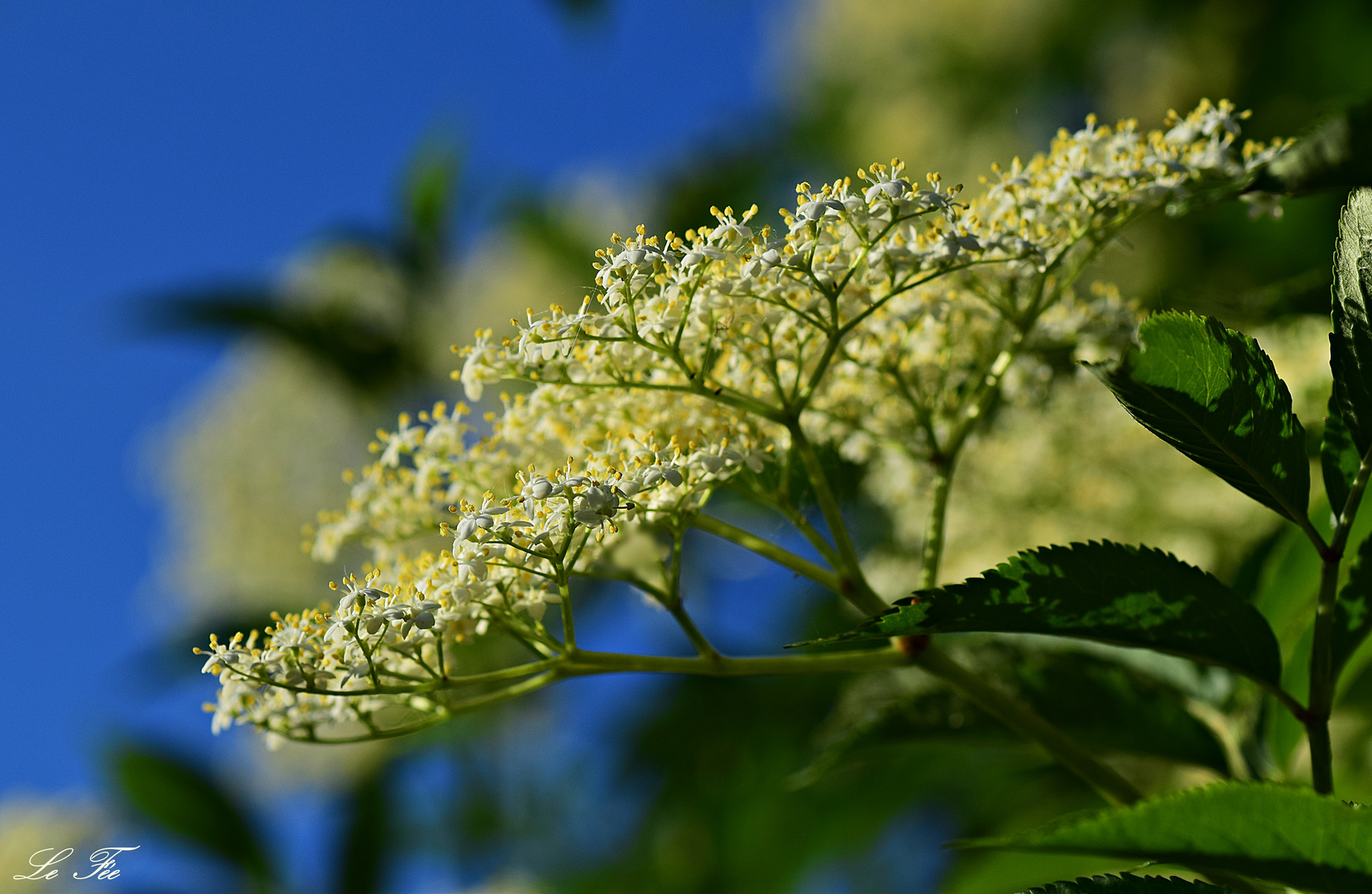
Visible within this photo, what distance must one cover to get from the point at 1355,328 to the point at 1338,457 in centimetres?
11

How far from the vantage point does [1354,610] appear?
876mm

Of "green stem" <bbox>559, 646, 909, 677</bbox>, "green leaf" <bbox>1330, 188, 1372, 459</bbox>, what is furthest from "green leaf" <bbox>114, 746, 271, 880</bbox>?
"green leaf" <bbox>1330, 188, 1372, 459</bbox>

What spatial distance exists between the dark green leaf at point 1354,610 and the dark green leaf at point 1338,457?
69 millimetres

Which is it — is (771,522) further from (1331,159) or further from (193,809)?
(193,809)

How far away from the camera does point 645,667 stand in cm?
93

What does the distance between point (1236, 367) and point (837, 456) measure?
539mm

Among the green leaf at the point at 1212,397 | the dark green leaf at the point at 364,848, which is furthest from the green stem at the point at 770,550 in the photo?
the dark green leaf at the point at 364,848

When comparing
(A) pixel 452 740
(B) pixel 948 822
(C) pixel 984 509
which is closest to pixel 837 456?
(C) pixel 984 509

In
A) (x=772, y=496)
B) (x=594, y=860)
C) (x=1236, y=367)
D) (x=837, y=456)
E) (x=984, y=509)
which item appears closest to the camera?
(x=1236, y=367)

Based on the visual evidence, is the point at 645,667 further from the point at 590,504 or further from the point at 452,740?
the point at 452,740

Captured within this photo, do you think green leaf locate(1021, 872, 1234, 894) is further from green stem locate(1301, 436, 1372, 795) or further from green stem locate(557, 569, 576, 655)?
green stem locate(557, 569, 576, 655)

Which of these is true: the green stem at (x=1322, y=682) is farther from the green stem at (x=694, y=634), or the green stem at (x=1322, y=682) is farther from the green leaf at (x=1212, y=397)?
the green stem at (x=694, y=634)

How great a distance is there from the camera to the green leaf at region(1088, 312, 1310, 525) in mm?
771

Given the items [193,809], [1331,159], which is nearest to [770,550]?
[1331,159]
